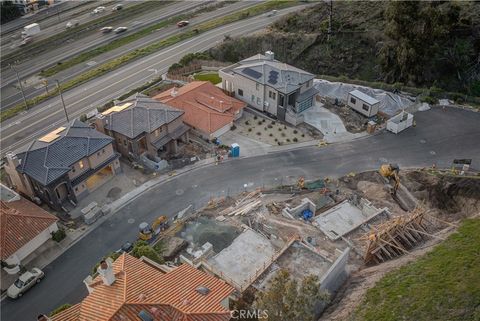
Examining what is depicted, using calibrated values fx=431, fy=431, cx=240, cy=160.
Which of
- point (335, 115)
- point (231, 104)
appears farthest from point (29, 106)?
point (335, 115)

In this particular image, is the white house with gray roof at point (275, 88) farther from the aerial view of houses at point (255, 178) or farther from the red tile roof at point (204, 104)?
the red tile roof at point (204, 104)

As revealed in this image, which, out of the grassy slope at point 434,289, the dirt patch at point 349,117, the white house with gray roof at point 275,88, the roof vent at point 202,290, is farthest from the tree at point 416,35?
the roof vent at point 202,290

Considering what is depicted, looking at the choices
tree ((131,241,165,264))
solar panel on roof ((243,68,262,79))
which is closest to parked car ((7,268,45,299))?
tree ((131,241,165,264))

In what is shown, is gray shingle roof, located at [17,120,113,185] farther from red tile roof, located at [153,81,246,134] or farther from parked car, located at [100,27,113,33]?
parked car, located at [100,27,113,33]

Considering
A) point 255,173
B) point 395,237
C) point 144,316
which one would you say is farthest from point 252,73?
point 144,316

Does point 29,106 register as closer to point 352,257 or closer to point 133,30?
point 133,30

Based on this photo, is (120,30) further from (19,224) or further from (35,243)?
(35,243)

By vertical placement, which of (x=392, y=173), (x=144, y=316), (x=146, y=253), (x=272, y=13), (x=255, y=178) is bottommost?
(x=255, y=178)
